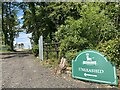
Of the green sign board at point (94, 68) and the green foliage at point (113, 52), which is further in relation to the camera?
the green foliage at point (113, 52)

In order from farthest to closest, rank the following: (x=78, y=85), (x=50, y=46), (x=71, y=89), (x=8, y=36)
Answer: (x=8, y=36)
(x=50, y=46)
(x=78, y=85)
(x=71, y=89)

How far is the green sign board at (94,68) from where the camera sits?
245 inches

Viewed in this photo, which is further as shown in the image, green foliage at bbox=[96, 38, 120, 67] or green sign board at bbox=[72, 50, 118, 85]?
green foliage at bbox=[96, 38, 120, 67]

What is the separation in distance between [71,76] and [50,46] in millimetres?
5146

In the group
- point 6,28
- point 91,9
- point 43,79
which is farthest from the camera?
point 6,28

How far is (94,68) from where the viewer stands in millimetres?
6617

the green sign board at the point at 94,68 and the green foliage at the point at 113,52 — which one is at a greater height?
the green foliage at the point at 113,52

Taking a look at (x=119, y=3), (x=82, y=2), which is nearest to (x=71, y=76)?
(x=119, y=3)

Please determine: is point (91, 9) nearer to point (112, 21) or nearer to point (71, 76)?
point (112, 21)

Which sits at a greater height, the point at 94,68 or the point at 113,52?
the point at 113,52

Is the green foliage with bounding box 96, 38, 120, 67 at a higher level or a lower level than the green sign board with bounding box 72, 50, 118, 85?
higher

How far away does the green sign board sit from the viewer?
6.22 metres

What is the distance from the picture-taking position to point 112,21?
8797 millimetres

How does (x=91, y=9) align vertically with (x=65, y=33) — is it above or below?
above
